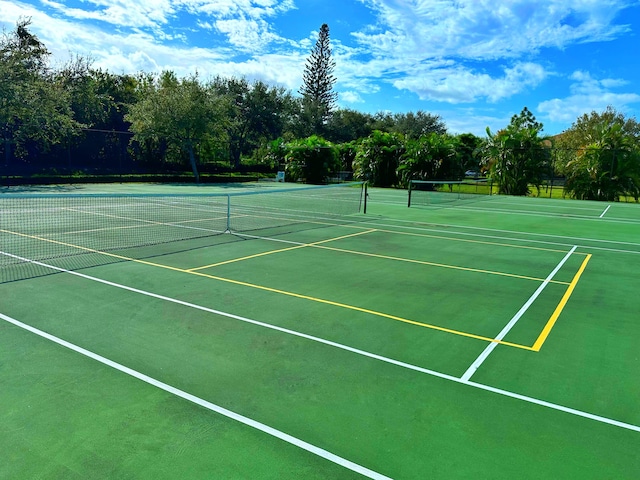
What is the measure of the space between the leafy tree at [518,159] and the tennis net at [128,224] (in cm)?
1733

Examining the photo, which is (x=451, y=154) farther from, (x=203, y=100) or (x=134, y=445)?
(x=134, y=445)

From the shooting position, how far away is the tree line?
3469 centimetres

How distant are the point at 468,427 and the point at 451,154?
3641cm

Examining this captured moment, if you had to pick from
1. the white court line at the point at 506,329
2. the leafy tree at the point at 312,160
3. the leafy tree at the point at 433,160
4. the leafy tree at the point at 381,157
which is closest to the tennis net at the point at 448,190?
the leafy tree at the point at 433,160

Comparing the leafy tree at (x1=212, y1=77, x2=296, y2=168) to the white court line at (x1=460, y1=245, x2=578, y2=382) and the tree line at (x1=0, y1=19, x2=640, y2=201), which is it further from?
the white court line at (x1=460, y1=245, x2=578, y2=382)

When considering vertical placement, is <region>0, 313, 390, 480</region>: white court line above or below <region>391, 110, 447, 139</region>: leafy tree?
below

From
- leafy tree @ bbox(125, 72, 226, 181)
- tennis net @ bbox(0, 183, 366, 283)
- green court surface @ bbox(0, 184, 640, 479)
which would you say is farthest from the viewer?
leafy tree @ bbox(125, 72, 226, 181)

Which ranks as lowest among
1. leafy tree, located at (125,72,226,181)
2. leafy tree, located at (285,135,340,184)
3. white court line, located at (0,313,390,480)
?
white court line, located at (0,313,390,480)

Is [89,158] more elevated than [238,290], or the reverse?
[89,158]

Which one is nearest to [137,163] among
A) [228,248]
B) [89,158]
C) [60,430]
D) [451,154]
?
[89,158]

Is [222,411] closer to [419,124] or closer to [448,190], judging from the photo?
[448,190]

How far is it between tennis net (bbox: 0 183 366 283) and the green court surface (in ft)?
1.17

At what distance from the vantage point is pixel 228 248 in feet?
42.9

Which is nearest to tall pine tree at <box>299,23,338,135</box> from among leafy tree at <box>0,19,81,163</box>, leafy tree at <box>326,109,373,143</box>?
leafy tree at <box>326,109,373,143</box>
